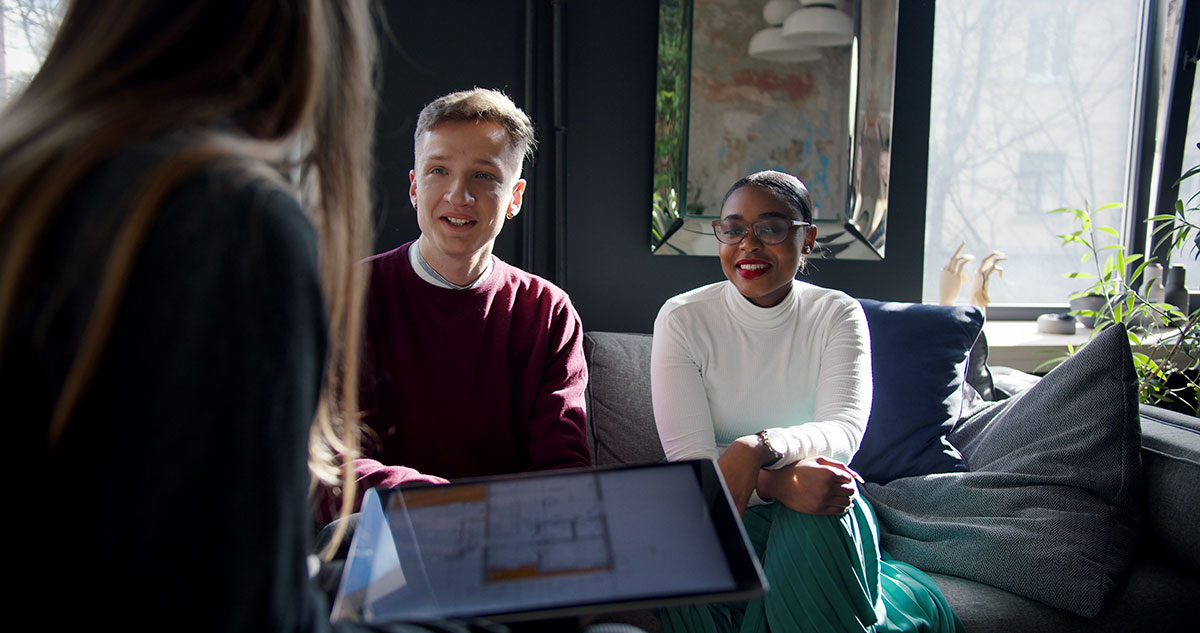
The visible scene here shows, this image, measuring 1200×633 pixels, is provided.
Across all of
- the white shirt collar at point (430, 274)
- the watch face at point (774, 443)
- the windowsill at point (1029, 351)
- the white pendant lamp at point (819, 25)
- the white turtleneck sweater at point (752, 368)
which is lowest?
the windowsill at point (1029, 351)

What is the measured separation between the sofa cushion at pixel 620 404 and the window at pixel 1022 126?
1.80 meters

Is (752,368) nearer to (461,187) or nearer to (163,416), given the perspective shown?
(461,187)

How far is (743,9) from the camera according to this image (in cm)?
251

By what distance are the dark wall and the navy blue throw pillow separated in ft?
1.95

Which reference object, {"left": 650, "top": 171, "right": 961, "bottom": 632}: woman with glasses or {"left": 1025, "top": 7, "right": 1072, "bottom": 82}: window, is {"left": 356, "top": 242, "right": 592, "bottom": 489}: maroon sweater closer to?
{"left": 650, "top": 171, "right": 961, "bottom": 632}: woman with glasses

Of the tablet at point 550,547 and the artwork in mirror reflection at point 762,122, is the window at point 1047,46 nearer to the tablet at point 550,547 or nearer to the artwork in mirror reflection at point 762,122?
the artwork in mirror reflection at point 762,122

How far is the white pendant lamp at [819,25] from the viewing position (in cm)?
252

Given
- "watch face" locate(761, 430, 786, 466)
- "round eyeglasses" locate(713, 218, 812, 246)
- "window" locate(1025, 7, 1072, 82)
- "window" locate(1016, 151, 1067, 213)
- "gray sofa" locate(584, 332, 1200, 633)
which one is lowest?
"gray sofa" locate(584, 332, 1200, 633)

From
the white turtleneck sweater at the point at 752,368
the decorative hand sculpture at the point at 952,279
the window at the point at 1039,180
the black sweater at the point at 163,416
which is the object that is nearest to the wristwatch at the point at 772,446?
the white turtleneck sweater at the point at 752,368

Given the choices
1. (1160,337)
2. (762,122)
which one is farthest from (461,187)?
(1160,337)

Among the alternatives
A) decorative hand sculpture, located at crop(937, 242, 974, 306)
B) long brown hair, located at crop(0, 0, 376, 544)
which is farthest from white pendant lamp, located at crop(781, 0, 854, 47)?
long brown hair, located at crop(0, 0, 376, 544)

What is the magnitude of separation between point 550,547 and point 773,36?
2235 mm

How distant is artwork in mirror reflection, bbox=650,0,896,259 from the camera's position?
248 cm

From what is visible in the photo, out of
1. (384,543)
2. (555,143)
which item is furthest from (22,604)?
(555,143)
